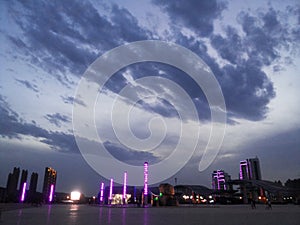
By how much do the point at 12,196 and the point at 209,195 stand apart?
10604cm

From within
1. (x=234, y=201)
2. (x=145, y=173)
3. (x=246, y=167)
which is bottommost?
(x=234, y=201)

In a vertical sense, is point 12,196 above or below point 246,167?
below

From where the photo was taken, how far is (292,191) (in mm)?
126000

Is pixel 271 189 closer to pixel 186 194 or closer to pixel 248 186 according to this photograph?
pixel 248 186

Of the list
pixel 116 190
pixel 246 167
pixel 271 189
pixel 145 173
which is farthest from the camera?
pixel 246 167

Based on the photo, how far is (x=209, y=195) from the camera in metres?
115

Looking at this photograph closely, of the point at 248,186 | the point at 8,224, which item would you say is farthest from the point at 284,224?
the point at 248,186

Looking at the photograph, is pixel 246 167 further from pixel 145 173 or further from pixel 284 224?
pixel 284 224

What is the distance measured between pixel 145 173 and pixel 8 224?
1651 inches

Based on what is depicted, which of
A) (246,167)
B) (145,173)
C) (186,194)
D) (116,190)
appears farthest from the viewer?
(246,167)

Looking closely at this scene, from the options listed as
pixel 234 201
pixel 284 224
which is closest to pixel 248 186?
pixel 234 201

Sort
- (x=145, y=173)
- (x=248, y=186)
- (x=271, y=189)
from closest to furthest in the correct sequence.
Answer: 1. (x=145, y=173)
2. (x=248, y=186)
3. (x=271, y=189)

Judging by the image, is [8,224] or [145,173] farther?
[145,173]

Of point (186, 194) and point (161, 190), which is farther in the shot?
point (186, 194)
